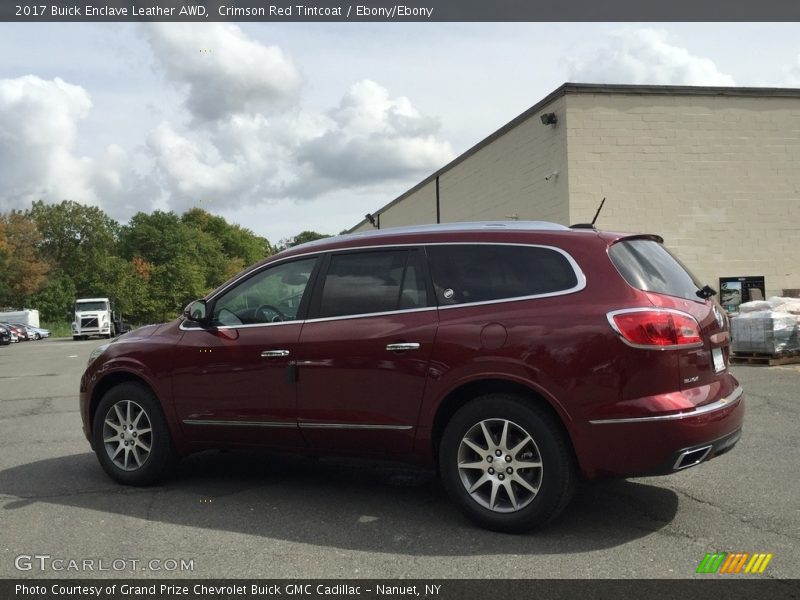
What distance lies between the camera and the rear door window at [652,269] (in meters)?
4.38

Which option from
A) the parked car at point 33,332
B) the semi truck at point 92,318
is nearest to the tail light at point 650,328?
the semi truck at point 92,318

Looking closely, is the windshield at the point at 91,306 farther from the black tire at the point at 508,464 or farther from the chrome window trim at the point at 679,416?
the chrome window trim at the point at 679,416

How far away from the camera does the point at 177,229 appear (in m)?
98.9

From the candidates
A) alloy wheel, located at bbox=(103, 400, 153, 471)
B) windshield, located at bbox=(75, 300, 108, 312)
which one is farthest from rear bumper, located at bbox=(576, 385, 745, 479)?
windshield, located at bbox=(75, 300, 108, 312)

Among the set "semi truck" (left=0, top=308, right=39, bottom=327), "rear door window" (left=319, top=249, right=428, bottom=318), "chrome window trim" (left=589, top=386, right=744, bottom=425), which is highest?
"rear door window" (left=319, top=249, right=428, bottom=318)

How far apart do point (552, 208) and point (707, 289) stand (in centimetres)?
1450

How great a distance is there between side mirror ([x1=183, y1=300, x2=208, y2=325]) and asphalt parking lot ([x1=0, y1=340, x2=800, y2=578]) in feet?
4.15

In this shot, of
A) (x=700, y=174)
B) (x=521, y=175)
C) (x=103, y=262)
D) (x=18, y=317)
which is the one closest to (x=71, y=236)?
(x=103, y=262)

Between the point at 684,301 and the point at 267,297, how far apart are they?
2.81 metres

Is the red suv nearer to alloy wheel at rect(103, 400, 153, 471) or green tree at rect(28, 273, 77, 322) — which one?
alloy wheel at rect(103, 400, 153, 471)

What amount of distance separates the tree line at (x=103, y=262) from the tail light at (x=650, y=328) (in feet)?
229

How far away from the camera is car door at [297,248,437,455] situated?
4.68m

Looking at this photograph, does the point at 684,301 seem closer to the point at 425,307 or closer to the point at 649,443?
the point at 649,443

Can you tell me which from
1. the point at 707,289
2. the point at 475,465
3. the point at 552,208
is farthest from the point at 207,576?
the point at 552,208
